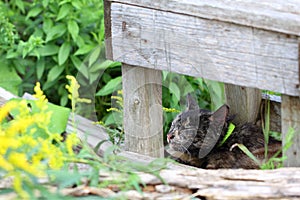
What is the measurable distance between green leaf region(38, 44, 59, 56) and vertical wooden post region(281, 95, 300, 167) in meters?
2.32

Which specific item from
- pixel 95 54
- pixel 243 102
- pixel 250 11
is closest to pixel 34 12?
pixel 95 54

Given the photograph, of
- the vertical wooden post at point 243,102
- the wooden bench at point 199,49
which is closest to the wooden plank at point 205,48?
the wooden bench at point 199,49

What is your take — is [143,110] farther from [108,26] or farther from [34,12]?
[34,12]

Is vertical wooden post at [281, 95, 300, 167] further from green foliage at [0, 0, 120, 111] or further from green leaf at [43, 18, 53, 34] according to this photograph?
green leaf at [43, 18, 53, 34]

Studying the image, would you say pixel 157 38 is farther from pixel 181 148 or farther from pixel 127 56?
pixel 181 148

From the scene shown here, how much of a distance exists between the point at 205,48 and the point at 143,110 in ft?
1.92

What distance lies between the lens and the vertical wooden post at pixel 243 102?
4.02m

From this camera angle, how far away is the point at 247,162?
3.81m

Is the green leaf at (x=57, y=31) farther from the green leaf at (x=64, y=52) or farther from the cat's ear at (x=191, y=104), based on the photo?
the cat's ear at (x=191, y=104)

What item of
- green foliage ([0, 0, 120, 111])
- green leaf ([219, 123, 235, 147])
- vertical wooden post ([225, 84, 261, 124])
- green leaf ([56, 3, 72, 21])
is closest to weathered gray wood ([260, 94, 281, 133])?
vertical wooden post ([225, 84, 261, 124])

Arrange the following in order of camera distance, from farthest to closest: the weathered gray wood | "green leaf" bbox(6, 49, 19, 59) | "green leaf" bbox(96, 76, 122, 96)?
"green leaf" bbox(6, 49, 19, 59), "green leaf" bbox(96, 76, 122, 96), the weathered gray wood

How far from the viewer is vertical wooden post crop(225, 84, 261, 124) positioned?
13.2 feet

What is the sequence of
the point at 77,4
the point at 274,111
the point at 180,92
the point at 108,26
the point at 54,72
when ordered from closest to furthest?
the point at 108,26
the point at 274,111
the point at 180,92
the point at 77,4
the point at 54,72

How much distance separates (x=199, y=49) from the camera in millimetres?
3441
